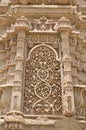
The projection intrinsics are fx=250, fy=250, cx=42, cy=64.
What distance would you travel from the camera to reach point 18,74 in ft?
25.5

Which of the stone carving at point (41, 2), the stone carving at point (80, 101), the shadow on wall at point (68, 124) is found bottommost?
the shadow on wall at point (68, 124)

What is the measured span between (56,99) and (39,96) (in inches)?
20.7

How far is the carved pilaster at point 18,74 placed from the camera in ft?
23.7

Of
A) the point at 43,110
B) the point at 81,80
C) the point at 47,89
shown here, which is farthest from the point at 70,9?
the point at 43,110

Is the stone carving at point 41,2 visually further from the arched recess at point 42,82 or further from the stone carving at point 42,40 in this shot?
the arched recess at point 42,82

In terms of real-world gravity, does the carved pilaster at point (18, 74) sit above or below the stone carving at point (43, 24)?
below

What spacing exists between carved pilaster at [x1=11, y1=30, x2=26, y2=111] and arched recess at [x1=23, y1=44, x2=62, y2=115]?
28cm

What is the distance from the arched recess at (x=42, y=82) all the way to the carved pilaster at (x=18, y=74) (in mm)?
277

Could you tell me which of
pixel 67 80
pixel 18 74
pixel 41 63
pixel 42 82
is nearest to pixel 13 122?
pixel 18 74

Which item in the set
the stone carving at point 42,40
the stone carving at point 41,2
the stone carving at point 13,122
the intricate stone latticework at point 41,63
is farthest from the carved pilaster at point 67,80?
the stone carving at point 41,2

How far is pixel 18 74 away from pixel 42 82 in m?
0.80

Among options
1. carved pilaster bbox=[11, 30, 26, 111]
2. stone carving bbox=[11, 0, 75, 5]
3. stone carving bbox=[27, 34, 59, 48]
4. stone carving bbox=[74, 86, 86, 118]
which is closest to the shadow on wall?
stone carving bbox=[74, 86, 86, 118]

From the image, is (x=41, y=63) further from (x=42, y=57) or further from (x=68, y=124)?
(x=68, y=124)

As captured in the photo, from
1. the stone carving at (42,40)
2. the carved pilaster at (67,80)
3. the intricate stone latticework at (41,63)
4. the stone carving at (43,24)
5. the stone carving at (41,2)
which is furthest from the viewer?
the stone carving at (41,2)
